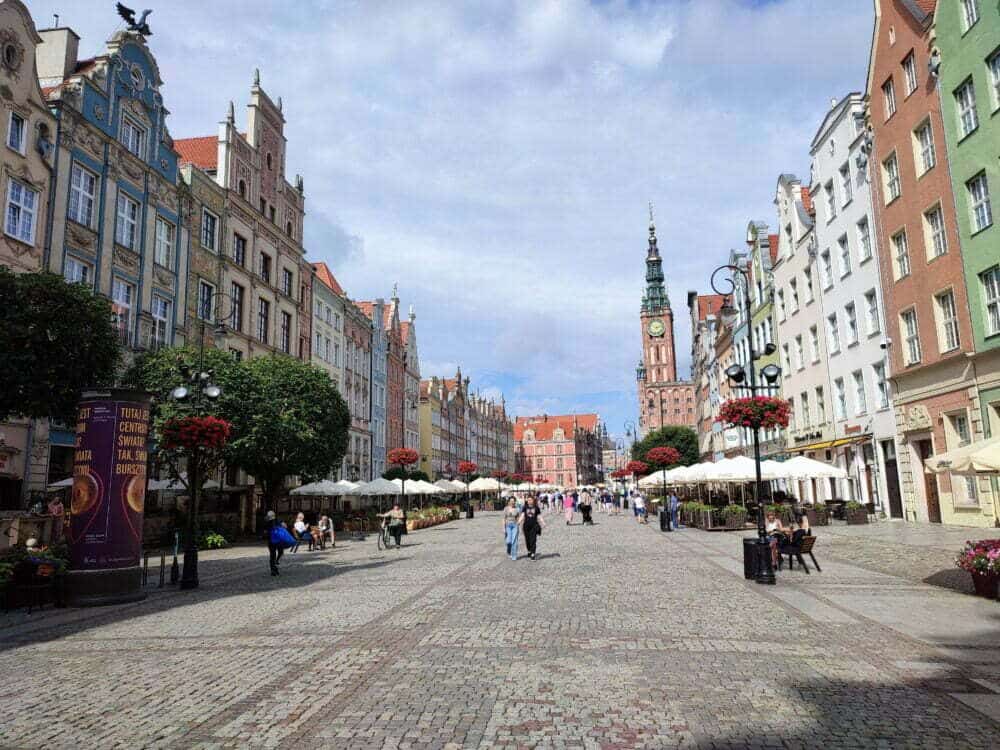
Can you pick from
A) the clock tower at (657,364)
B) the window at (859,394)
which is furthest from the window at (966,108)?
the clock tower at (657,364)

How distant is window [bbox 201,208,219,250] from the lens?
33.8 m

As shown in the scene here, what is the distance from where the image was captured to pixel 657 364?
439ft

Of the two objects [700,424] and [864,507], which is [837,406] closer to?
[864,507]

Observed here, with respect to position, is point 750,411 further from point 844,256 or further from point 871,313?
point 844,256

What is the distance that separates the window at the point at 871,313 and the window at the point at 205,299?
29030mm

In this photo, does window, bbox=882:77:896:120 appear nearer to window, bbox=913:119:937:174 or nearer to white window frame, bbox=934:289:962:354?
window, bbox=913:119:937:174

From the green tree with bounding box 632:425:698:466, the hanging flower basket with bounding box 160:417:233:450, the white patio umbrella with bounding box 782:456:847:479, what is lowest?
the white patio umbrella with bounding box 782:456:847:479

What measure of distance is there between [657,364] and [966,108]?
370ft

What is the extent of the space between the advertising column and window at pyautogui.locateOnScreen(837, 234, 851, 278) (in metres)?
28.7

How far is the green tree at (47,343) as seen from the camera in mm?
16734

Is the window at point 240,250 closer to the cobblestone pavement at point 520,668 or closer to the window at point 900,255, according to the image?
the cobblestone pavement at point 520,668

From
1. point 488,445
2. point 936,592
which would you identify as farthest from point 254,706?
point 488,445

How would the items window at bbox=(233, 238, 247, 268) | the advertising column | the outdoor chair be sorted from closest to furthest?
the advertising column → the outdoor chair → window at bbox=(233, 238, 247, 268)

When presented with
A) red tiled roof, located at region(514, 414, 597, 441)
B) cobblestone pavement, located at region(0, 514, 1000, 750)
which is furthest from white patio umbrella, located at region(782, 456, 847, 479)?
red tiled roof, located at region(514, 414, 597, 441)
